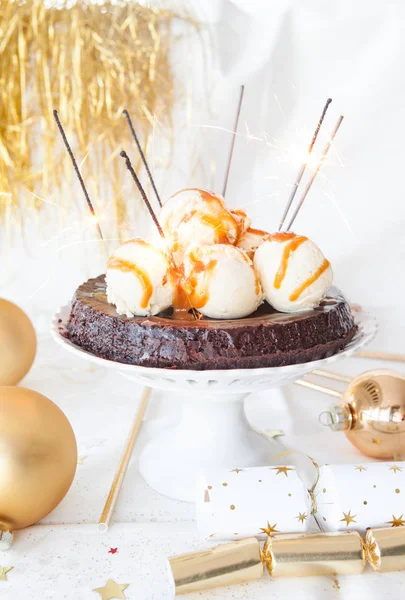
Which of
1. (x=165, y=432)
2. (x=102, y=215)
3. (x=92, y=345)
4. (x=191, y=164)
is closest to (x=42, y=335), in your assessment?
(x=102, y=215)

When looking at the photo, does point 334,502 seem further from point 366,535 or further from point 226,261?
point 226,261

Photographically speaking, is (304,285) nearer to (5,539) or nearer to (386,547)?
(386,547)

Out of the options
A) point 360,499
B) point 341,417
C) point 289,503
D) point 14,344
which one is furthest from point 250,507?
point 14,344

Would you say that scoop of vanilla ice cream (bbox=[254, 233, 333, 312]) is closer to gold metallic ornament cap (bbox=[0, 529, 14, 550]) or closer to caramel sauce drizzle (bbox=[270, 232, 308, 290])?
caramel sauce drizzle (bbox=[270, 232, 308, 290])

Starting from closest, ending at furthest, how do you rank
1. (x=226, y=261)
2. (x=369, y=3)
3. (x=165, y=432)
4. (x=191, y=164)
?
(x=226, y=261), (x=165, y=432), (x=369, y=3), (x=191, y=164)

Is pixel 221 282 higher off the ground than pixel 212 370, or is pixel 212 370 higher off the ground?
pixel 221 282

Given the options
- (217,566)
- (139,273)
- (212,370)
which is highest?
(139,273)
